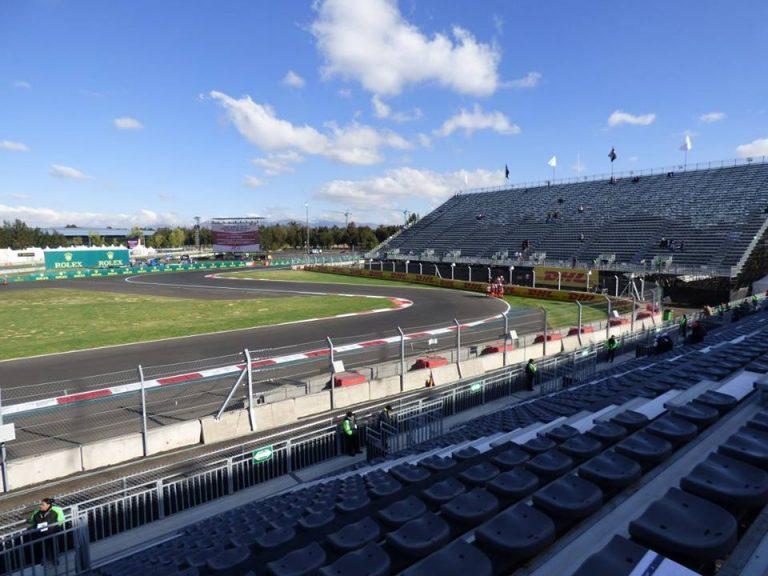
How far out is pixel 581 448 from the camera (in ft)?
15.2

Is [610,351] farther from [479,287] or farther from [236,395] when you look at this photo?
[479,287]

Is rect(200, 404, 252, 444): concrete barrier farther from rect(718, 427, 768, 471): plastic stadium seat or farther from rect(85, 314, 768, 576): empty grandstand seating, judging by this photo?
rect(718, 427, 768, 471): plastic stadium seat

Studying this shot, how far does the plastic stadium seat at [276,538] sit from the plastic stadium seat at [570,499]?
224cm

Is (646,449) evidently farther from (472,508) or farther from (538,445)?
(472,508)

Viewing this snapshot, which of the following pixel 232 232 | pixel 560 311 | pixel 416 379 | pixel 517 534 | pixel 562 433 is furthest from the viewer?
pixel 232 232

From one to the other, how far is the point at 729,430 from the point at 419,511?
3332 millimetres

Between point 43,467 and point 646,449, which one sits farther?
point 43,467

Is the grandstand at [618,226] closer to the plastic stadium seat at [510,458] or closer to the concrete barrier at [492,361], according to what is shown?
the concrete barrier at [492,361]

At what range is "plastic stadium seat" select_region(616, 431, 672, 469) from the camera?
159 inches

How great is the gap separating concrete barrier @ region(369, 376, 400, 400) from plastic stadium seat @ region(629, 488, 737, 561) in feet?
39.3

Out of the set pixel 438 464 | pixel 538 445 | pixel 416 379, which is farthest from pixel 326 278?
pixel 538 445

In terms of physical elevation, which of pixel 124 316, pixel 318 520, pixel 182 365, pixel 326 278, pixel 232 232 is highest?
pixel 232 232

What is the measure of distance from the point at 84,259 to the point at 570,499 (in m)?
87.9

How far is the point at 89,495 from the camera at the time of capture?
857 cm
